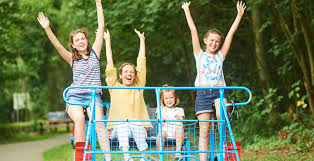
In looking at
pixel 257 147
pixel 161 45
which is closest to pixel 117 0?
pixel 161 45

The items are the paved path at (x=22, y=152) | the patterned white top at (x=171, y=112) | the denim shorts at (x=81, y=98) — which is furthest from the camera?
the paved path at (x=22, y=152)

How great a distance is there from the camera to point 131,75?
244 inches

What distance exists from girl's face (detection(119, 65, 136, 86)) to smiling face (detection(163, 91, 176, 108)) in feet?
2.10

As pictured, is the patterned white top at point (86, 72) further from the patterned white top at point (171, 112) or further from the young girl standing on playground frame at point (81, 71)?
the patterned white top at point (171, 112)

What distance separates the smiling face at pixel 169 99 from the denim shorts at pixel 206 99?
28.0 inches

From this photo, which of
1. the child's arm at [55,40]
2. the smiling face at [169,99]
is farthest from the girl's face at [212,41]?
the child's arm at [55,40]

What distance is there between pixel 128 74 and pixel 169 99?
79cm

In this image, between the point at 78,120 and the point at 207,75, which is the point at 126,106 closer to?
the point at 78,120

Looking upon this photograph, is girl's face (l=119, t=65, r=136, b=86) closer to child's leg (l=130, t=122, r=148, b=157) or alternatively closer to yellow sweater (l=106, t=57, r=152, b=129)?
yellow sweater (l=106, t=57, r=152, b=129)

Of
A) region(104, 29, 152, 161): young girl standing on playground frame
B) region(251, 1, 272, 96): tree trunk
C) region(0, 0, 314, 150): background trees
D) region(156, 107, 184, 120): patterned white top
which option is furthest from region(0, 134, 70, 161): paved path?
region(104, 29, 152, 161): young girl standing on playground frame

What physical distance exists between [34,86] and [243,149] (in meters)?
24.2

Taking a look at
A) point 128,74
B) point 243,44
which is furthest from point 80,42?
point 243,44

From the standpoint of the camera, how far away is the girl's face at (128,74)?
6.20 meters

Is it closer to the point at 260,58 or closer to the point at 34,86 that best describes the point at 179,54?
the point at 260,58
